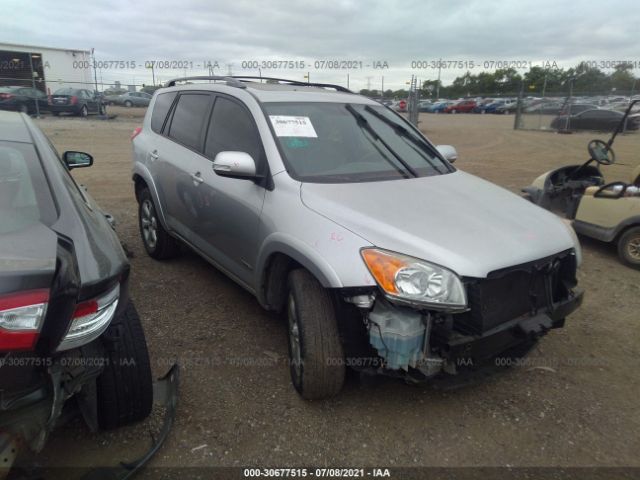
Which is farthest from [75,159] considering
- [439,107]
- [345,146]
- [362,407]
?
[439,107]

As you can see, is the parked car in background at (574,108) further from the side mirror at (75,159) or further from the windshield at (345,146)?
the side mirror at (75,159)

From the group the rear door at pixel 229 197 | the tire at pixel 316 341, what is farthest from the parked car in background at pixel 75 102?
the tire at pixel 316 341

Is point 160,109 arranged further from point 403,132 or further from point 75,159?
point 403,132

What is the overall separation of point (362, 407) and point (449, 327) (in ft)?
2.58

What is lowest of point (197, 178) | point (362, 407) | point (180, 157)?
point (362, 407)

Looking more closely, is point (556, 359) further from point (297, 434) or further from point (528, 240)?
point (297, 434)

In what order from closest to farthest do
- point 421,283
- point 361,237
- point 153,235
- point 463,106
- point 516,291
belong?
1. point 421,283
2. point 361,237
3. point 516,291
4. point 153,235
5. point 463,106

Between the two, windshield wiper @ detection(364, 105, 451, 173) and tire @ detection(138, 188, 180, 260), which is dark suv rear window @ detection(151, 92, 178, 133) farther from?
windshield wiper @ detection(364, 105, 451, 173)

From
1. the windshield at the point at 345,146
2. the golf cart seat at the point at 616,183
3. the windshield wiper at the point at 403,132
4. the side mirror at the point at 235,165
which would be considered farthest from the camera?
the golf cart seat at the point at 616,183

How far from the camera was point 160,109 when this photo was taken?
4938 mm

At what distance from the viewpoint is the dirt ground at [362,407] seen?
2.47 m

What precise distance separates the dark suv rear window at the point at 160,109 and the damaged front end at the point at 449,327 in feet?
10.6

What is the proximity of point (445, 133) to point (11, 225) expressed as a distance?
70.1 ft

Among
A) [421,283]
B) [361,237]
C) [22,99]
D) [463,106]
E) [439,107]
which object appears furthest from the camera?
[439,107]
